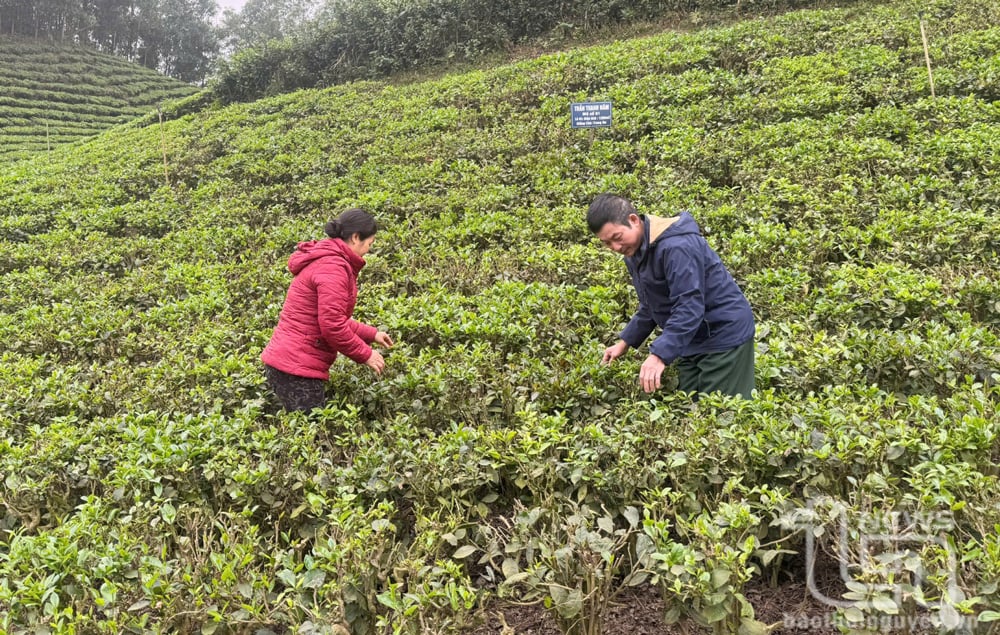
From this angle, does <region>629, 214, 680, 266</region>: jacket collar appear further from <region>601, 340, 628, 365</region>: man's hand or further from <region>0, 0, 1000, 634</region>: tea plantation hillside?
<region>0, 0, 1000, 634</region>: tea plantation hillside

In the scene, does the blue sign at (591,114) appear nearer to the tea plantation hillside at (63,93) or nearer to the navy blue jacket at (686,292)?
the navy blue jacket at (686,292)

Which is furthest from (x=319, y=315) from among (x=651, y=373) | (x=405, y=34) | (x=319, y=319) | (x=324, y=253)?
(x=405, y=34)

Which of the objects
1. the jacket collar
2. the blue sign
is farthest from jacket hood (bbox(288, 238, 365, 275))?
the blue sign

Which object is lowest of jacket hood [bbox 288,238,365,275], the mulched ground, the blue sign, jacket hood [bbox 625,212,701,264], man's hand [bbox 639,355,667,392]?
the mulched ground

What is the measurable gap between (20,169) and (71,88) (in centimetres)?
2529

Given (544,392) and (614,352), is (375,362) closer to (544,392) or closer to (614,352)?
(544,392)

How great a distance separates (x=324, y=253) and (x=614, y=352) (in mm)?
1772

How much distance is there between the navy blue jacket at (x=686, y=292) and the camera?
2771 mm

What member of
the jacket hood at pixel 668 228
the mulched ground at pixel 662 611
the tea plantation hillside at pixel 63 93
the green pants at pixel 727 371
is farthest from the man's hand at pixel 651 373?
the tea plantation hillside at pixel 63 93

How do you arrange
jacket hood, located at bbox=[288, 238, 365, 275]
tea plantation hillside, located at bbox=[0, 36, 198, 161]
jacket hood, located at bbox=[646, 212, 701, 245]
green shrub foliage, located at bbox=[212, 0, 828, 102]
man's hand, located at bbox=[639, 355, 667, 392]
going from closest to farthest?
man's hand, located at bbox=[639, 355, 667, 392] < jacket hood, located at bbox=[646, 212, 701, 245] < jacket hood, located at bbox=[288, 238, 365, 275] < green shrub foliage, located at bbox=[212, 0, 828, 102] < tea plantation hillside, located at bbox=[0, 36, 198, 161]

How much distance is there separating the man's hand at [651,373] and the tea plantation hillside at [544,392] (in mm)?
88

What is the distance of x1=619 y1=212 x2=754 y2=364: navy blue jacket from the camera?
2.77 metres

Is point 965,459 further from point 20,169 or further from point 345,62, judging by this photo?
point 345,62

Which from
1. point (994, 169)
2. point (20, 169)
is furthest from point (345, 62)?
point (994, 169)
